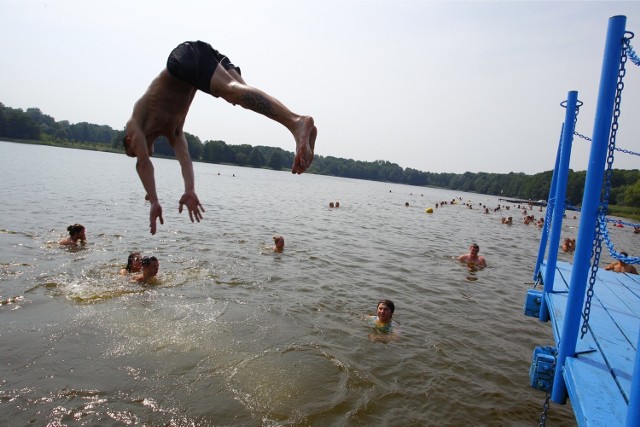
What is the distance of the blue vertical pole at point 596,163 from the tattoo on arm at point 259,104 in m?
2.73

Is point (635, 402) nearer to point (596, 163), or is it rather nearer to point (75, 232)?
point (596, 163)

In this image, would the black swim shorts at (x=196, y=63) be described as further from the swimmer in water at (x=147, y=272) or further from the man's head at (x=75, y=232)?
the man's head at (x=75, y=232)

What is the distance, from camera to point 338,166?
17250 cm

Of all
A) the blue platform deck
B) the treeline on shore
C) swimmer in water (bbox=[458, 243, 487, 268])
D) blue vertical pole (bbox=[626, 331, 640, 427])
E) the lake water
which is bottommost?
the lake water

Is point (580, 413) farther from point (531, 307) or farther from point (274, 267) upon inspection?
point (274, 267)

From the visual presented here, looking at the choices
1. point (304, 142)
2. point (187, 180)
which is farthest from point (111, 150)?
point (304, 142)

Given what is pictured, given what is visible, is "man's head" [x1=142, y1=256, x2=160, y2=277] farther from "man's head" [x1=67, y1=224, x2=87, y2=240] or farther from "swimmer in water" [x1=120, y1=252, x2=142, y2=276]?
"man's head" [x1=67, y1=224, x2=87, y2=240]

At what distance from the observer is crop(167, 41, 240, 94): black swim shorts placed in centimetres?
343

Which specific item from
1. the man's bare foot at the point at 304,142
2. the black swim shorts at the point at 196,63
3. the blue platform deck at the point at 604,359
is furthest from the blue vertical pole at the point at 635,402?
the black swim shorts at the point at 196,63

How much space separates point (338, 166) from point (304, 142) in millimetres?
170958

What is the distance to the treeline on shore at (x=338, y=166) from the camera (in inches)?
3415

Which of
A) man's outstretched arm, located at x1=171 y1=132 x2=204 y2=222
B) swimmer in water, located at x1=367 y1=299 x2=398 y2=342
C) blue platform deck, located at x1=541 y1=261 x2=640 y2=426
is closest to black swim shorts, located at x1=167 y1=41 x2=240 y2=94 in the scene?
man's outstretched arm, located at x1=171 y1=132 x2=204 y2=222

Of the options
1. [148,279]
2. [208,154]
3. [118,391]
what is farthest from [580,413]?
[208,154]

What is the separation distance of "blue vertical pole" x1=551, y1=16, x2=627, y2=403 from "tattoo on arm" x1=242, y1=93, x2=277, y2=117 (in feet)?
8.95
